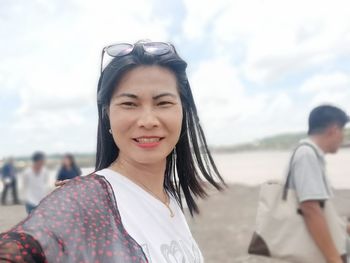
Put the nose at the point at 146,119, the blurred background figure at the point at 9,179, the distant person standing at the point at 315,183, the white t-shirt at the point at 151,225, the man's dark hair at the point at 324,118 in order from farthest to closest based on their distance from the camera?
the blurred background figure at the point at 9,179, the man's dark hair at the point at 324,118, the distant person standing at the point at 315,183, the nose at the point at 146,119, the white t-shirt at the point at 151,225

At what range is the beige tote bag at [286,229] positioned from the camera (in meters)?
2.38

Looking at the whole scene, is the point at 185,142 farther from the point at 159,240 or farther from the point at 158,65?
the point at 159,240

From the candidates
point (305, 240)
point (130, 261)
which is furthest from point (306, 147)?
point (130, 261)

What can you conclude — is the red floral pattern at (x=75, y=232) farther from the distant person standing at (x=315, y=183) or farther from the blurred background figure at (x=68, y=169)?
the blurred background figure at (x=68, y=169)

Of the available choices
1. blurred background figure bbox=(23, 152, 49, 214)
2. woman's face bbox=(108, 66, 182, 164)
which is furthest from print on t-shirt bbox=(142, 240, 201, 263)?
blurred background figure bbox=(23, 152, 49, 214)

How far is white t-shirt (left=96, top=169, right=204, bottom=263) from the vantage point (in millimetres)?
1070

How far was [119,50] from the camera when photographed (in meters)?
1.27

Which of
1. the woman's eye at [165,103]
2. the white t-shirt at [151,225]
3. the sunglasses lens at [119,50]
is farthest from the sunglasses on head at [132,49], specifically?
the white t-shirt at [151,225]

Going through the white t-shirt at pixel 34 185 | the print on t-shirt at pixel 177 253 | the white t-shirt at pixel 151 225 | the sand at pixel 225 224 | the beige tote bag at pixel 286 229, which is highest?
the white t-shirt at pixel 151 225

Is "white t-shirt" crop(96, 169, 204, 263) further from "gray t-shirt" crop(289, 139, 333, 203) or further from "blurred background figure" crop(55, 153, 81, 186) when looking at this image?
"blurred background figure" crop(55, 153, 81, 186)

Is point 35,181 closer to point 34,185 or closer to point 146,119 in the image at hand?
point 34,185

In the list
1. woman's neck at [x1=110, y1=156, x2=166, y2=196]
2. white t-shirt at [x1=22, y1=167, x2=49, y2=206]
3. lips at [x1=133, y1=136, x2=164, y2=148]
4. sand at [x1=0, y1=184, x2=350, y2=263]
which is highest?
lips at [x1=133, y1=136, x2=164, y2=148]

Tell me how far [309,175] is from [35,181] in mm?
4744

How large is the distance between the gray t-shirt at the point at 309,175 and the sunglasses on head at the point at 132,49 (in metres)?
1.37
